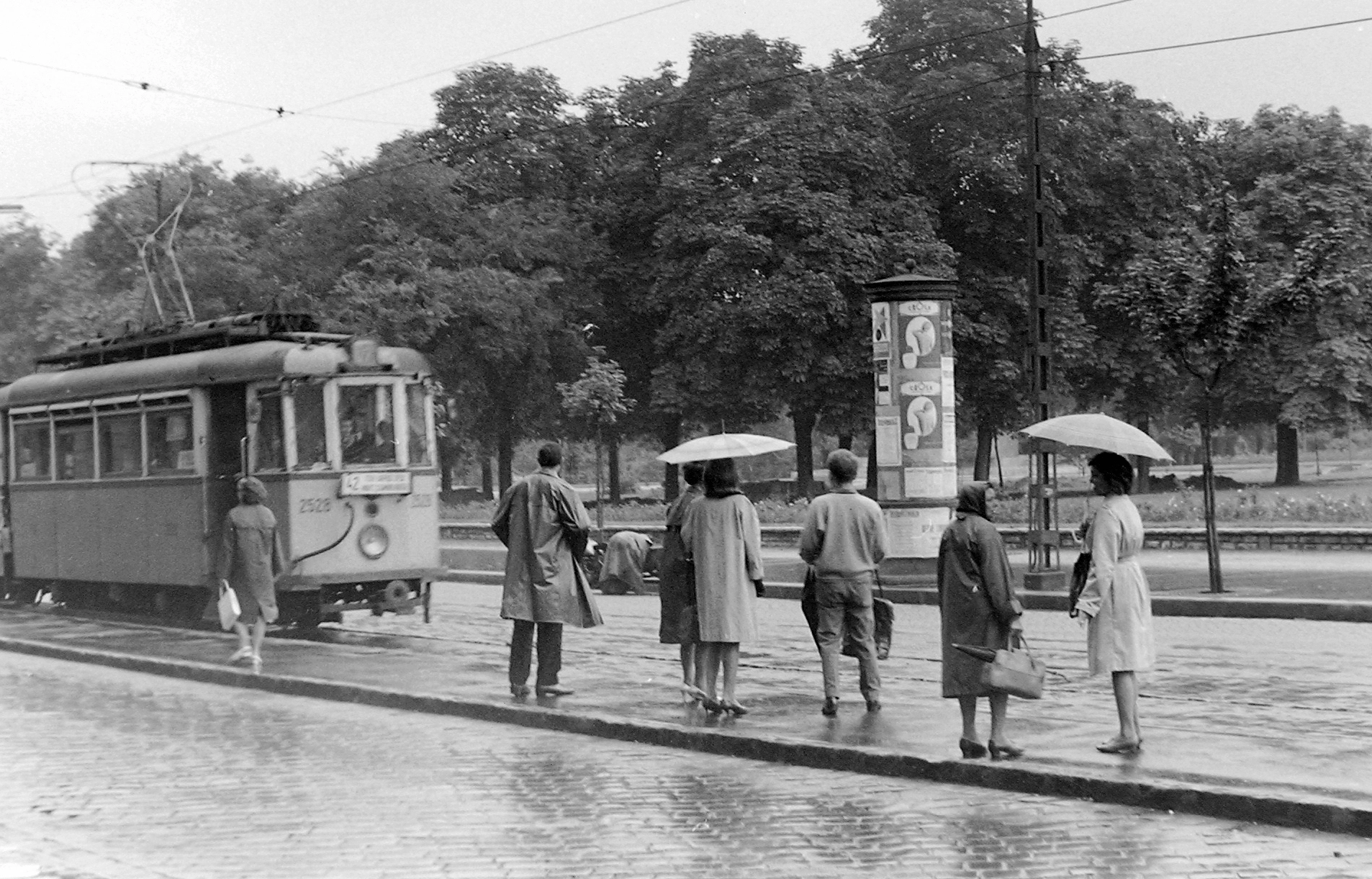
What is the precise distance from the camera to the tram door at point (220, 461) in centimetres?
1906

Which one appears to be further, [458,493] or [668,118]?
[458,493]

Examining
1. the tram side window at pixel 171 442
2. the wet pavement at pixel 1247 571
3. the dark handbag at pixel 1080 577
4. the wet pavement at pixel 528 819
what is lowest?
the wet pavement at pixel 528 819

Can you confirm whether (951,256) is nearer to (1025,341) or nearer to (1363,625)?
(1025,341)

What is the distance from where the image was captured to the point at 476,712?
12.2 metres

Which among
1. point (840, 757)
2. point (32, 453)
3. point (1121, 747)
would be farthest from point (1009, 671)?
point (32, 453)

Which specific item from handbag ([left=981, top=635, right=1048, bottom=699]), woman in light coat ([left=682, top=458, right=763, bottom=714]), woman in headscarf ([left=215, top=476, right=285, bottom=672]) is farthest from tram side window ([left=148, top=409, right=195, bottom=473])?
handbag ([left=981, top=635, right=1048, bottom=699])

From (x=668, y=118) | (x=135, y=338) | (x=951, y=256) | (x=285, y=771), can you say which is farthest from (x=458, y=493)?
(x=285, y=771)

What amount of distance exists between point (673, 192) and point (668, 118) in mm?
3690

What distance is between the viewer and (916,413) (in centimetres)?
2342

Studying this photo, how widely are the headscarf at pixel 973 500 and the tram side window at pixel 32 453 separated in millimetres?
16542

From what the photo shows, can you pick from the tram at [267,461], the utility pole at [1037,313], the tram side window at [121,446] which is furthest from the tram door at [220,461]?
the utility pole at [1037,313]

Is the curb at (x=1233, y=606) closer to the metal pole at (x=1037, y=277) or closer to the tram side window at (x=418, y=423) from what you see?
the metal pole at (x=1037, y=277)

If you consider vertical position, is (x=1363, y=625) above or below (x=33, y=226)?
below

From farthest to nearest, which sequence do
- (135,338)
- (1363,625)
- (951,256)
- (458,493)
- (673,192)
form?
(458,493) → (673,192) → (951,256) → (135,338) → (1363,625)
